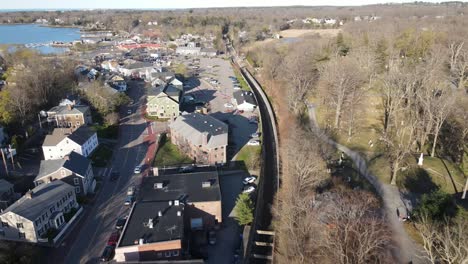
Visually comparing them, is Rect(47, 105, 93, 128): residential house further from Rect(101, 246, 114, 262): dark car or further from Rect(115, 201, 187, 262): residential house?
Rect(101, 246, 114, 262): dark car

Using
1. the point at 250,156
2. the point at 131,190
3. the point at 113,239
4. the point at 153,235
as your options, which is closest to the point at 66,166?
the point at 131,190

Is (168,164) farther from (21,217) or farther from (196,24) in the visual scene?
(196,24)

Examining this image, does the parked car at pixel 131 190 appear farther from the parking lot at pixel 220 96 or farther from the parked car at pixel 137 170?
the parking lot at pixel 220 96

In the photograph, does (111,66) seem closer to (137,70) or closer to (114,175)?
(137,70)

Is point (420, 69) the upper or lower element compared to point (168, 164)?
upper

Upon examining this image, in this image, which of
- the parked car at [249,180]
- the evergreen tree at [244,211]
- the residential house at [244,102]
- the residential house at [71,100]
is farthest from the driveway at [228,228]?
the residential house at [71,100]

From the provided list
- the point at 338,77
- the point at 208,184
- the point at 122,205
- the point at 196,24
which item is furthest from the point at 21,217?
the point at 196,24
